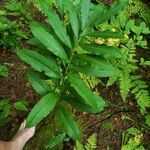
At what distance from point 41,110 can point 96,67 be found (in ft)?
1.61

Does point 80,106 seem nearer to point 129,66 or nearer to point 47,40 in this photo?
point 47,40

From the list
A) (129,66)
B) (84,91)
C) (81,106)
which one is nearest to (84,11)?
(84,91)

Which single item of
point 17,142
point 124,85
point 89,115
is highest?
point 17,142

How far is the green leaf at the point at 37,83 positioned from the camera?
98.2 inches

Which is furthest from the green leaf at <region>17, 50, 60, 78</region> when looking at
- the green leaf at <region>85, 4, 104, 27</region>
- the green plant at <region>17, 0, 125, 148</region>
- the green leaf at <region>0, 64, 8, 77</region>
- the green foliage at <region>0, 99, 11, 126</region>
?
the green leaf at <region>0, 64, 8, 77</region>

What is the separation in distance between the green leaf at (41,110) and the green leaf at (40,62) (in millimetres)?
174

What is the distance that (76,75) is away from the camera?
7.91ft

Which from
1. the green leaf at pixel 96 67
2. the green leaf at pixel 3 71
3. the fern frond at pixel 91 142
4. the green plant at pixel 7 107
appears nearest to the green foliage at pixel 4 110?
the green plant at pixel 7 107

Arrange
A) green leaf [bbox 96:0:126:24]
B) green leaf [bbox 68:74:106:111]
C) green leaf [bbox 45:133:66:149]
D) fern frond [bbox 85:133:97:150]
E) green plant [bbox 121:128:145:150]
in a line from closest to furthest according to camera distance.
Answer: green leaf [bbox 68:74:106:111] < green leaf [bbox 96:0:126:24] < green leaf [bbox 45:133:66:149] < fern frond [bbox 85:133:97:150] < green plant [bbox 121:128:145:150]

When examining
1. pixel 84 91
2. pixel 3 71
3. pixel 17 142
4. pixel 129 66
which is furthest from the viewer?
Result: pixel 129 66

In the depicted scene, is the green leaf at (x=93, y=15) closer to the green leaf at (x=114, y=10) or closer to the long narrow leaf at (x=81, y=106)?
the green leaf at (x=114, y=10)

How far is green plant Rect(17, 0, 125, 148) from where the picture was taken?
7.59ft

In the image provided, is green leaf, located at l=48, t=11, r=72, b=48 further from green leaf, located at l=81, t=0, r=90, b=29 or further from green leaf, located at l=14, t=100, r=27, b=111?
green leaf, located at l=14, t=100, r=27, b=111

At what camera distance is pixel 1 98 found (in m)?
3.59
